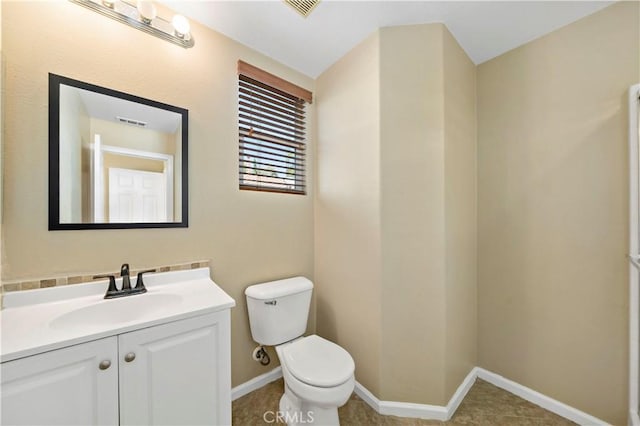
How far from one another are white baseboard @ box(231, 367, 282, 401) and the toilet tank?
1.12ft

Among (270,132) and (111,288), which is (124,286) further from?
(270,132)

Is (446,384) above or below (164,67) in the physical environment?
below

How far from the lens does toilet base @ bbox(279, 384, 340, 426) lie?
127 centimetres

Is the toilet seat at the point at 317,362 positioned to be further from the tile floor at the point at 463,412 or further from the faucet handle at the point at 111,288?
the faucet handle at the point at 111,288

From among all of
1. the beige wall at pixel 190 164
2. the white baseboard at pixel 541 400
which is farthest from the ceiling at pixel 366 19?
the white baseboard at pixel 541 400

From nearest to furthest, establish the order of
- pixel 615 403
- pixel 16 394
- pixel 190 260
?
pixel 16 394 < pixel 615 403 < pixel 190 260

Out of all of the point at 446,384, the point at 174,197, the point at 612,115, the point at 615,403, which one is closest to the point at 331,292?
the point at 446,384

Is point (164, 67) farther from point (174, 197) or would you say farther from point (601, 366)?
point (601, 366)

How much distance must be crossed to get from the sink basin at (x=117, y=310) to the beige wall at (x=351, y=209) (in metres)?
1.07

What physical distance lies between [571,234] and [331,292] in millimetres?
1598

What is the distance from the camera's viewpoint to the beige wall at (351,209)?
1.56 m

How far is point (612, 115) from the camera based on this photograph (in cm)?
133

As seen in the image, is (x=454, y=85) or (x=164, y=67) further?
(x=454, y=85)

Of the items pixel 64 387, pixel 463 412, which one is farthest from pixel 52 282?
pixel 463 412
